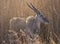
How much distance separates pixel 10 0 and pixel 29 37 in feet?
1.25

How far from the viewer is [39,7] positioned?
1.55m

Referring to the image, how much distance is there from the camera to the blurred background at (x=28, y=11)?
1536mm

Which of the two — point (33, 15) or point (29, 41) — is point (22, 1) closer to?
point (33, 15)

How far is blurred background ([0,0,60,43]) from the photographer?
1.54 meters

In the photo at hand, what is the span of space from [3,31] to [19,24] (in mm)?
157

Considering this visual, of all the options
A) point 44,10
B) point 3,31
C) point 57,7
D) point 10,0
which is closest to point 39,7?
point 44,10

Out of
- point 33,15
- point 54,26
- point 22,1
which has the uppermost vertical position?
point 22,1

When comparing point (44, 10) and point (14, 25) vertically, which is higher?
point (44, 10)

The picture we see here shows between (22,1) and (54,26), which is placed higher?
(22,1)

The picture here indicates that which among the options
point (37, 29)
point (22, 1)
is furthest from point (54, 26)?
point (22, 1)

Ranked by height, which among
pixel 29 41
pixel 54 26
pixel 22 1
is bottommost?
pixel 29 41

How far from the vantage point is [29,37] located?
153cm

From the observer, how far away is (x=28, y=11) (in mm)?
1540

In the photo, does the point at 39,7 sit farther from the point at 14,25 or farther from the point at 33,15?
the point at 14,25
